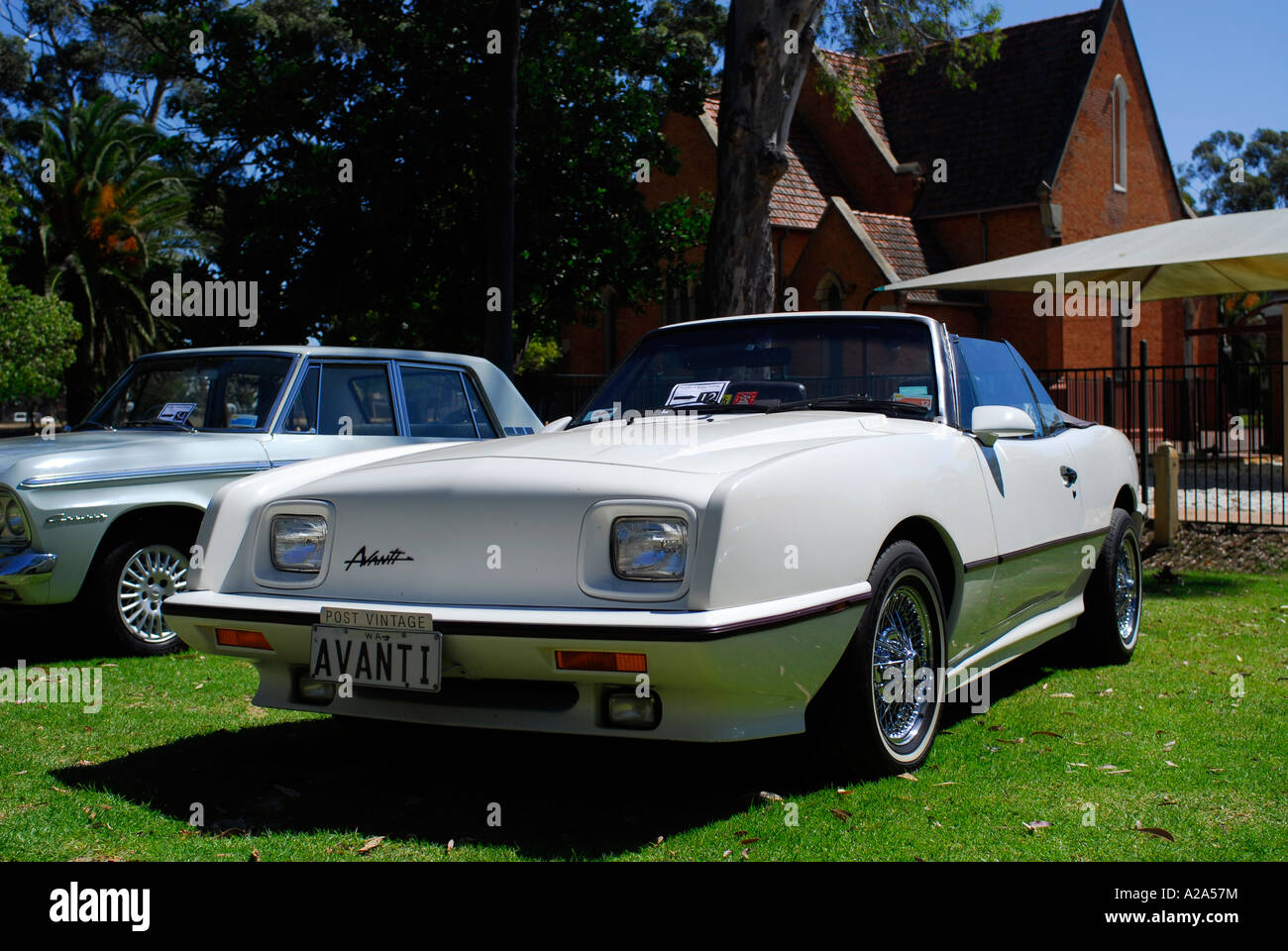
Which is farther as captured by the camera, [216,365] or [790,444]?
[216,365]

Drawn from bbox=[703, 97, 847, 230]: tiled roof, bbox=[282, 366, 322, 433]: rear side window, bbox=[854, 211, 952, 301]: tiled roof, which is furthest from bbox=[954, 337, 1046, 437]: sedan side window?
bbox=[703, 97, 847, 230]: tiled roof

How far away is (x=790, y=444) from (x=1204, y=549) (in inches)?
353

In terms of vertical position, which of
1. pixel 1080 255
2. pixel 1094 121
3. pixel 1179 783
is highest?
pixel 1094 121

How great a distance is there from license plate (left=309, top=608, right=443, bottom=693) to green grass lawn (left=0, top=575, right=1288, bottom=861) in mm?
486

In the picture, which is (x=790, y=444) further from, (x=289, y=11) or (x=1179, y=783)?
(x=289, y=11)

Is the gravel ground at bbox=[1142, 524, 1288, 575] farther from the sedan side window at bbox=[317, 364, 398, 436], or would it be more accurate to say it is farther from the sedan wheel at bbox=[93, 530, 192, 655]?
the sedan wheel at bbox=[93, 530, 192, 655]

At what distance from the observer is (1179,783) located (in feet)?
13.9

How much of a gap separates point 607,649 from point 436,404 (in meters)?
4.92

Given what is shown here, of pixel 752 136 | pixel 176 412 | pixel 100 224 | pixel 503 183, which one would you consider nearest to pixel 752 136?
pixel 752 136

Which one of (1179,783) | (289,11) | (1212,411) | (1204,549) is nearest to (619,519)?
(1179,783)

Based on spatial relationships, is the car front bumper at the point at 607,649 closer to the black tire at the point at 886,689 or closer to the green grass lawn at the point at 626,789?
the black tire at the point at 886,689

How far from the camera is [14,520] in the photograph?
20.8ft

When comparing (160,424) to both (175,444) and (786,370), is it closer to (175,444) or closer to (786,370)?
(175,444)

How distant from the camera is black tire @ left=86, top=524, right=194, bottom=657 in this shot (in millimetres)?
6594
